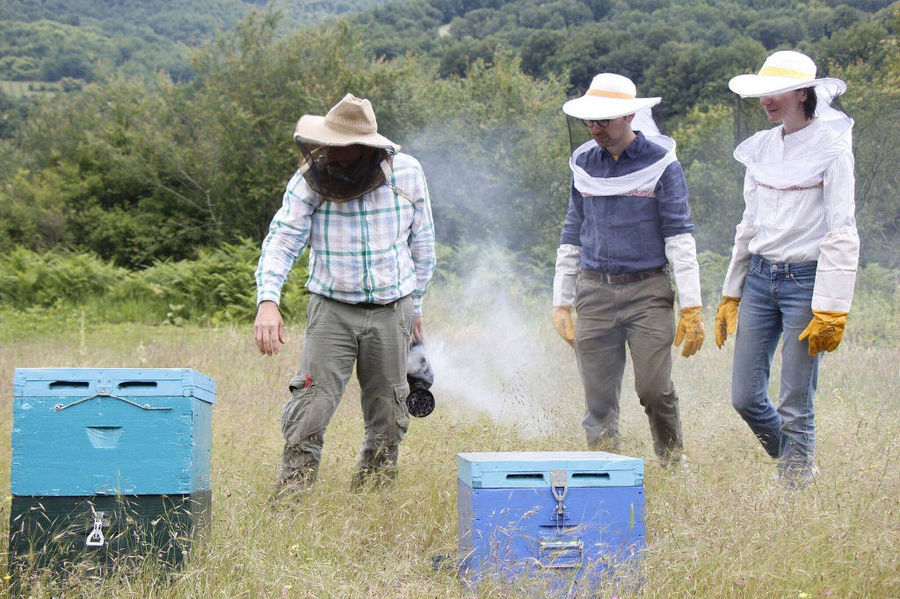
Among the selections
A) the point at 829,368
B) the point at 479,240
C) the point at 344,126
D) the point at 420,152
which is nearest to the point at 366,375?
the point at 344,126

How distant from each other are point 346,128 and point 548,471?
194cm

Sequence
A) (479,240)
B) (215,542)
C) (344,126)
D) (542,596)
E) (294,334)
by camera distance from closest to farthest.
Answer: (542,596) < (215,542) < (344,126) < (294,334) < (479,240)

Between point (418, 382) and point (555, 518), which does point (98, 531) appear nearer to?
point (555, 518)

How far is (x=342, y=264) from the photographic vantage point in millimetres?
4188

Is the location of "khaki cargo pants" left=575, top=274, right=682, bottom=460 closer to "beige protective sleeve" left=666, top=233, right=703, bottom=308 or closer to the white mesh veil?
"beige protective sleeve" left=666, top=233, right=703, bottom=308

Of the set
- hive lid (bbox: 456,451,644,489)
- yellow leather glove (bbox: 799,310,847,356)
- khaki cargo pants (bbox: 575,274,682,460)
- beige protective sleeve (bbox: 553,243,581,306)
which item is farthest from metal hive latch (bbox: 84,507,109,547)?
yellow leather glove (bbox: 799,310,847,356)

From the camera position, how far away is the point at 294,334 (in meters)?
10.5

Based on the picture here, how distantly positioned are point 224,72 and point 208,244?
432 cm

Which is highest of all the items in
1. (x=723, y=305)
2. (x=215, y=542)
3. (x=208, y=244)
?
(x=723, y=305)

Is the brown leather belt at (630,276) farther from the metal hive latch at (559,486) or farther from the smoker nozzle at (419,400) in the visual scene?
the metal hive latch at (559,486)

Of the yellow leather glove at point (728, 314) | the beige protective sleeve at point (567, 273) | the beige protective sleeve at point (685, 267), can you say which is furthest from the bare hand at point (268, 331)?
the yellow leather glove at point (728, 314)

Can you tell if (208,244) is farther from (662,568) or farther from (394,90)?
(662,568)

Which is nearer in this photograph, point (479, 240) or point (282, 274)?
point (282, 274)

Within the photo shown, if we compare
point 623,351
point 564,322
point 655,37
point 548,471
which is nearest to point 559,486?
point 548,471
